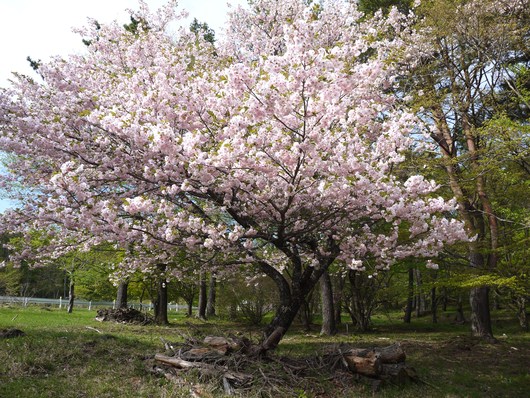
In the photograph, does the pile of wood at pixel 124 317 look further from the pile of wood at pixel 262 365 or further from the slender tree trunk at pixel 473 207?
the slender tree trunk at pixel 473 207

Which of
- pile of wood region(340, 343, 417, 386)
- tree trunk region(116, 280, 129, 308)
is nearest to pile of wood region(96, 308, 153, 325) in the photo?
tree trunk region(116, 280, 129, 308)

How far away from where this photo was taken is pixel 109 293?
31.7 m

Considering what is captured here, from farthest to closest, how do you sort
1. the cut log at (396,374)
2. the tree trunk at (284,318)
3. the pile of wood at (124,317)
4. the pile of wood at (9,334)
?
1. the pile of wood at (124,317)
2. the pile of wood at (9,334)
3. the tree trunk at (284,318)
4. the cut log at (396,374)

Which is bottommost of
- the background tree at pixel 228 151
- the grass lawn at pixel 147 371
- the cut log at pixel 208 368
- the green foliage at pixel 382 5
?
the grass lawn at pixel 147 371

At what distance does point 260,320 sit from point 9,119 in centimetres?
1311

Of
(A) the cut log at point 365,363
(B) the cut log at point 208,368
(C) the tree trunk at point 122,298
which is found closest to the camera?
(B) the cut log at point 208,368

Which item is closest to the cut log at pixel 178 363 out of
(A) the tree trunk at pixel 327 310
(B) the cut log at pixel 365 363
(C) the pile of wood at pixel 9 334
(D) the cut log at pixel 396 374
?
(B) the cut log at pixel 365 363

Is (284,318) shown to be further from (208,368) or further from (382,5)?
(382,5)

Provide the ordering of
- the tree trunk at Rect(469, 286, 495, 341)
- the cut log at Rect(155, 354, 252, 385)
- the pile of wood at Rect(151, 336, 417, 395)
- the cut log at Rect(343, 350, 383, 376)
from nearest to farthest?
the cut log at Rect(155, 354, 252, 385) → the pile of wood at Rect(151, 336, 417, 395) → the cut log at Rect(343, 350, 383, 376) → the tree trunk at Rect(469, 286, 495, 341)

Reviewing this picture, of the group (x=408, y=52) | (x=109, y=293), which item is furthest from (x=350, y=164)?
(x=109, y=293)

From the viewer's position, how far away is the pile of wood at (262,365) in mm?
6312

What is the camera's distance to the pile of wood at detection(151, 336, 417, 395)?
6.31 meters

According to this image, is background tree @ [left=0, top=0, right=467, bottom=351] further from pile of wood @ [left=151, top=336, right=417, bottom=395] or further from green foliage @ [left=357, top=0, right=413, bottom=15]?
green foliage @ [left=357, top=0, right=413, bottom=15]

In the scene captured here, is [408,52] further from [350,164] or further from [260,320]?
[260,320]
